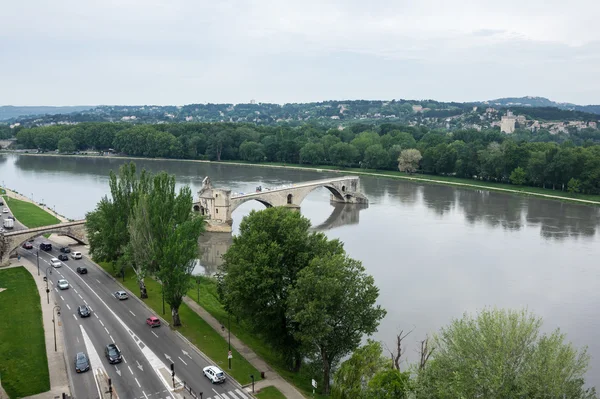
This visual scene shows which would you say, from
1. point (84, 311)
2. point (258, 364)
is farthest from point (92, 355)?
point (258, 364)

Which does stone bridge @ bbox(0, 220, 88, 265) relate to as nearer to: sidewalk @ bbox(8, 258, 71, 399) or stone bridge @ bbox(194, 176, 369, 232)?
sidewalk @ bbox(8, 258, 71, 399)

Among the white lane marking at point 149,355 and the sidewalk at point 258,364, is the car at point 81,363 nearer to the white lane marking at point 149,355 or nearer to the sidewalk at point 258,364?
the white lane marking at point 149,355

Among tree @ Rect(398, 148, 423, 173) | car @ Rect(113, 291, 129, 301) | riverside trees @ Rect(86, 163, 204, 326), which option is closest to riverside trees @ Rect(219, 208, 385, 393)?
riverside trees @ Rect(86, 163, 204, 326)

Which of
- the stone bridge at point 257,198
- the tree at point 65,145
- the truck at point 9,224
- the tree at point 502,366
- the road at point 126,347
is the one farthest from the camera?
the tree at point 65,145

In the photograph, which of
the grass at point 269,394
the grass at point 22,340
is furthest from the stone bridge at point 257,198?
the grass at point 269,394

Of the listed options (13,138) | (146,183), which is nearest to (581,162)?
(146,183)

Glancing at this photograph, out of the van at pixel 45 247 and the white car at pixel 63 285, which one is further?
the van at pixel 45 247
